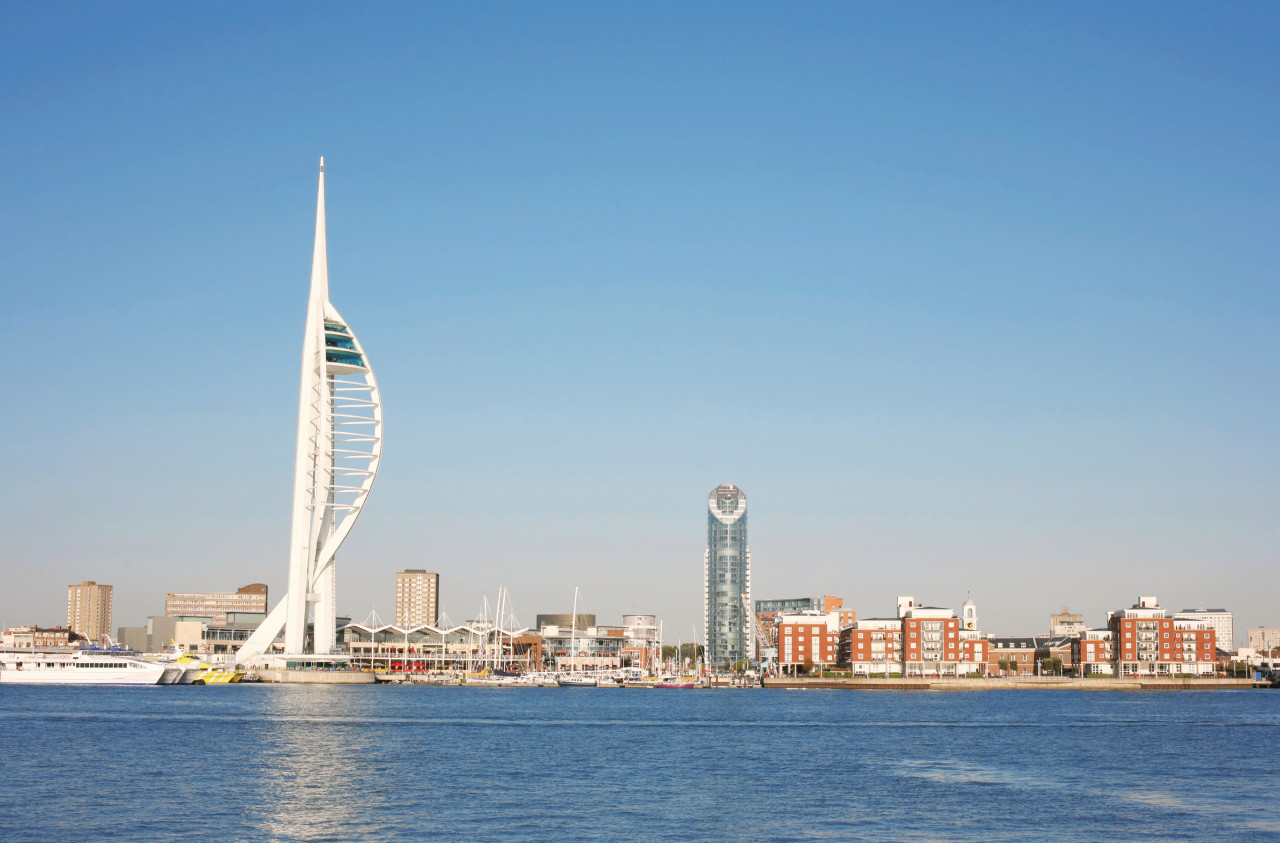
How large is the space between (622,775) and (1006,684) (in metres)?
95.6

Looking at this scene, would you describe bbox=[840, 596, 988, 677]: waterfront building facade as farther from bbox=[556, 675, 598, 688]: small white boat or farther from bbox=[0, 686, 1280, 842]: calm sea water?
bbox=[0, 686, 1280, 842]: calm sea water

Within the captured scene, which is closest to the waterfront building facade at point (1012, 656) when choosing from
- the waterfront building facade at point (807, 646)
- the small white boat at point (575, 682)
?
the waterfront building facade at point (807, 646)

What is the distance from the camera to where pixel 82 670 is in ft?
379

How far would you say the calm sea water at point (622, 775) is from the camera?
31.4 meters

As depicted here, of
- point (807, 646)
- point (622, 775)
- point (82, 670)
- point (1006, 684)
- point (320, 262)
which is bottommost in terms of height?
point (1006, 684)

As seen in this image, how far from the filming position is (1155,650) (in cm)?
13725

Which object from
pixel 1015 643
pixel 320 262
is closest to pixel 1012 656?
pixel 1015 643

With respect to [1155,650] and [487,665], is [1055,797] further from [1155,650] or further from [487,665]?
[487,665]

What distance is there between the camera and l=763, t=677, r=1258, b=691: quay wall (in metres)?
125

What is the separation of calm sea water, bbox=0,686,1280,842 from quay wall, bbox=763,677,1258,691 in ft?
162

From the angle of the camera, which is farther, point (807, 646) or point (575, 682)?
point (575, 682)

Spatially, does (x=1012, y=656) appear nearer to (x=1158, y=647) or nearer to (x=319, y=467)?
→ (x=1158, y=647)

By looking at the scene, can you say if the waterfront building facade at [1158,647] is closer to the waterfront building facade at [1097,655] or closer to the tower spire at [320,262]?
A: the waterfront building facade at [1097,655]

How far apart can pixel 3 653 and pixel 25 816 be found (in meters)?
106
